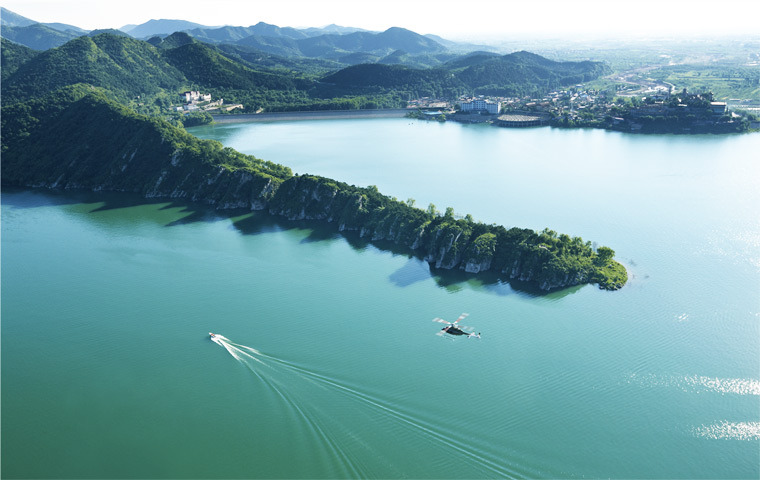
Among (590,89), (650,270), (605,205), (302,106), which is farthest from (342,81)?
(650,270)

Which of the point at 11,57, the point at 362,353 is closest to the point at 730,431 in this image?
the point at 362,353

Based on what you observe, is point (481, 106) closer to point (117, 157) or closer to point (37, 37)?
point (117, 157)

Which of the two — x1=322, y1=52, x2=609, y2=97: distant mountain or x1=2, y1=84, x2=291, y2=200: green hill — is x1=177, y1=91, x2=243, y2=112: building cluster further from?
x1=2, y1=84, x2=291, y2=200: green hill

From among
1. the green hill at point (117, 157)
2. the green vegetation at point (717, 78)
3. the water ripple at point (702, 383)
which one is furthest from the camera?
the green vegetation at point (717, 78)

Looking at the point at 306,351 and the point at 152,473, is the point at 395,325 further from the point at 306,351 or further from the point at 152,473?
the point at 152,473

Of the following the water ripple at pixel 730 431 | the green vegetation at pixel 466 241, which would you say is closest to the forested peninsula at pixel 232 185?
the green vegetation at pixel 466 241

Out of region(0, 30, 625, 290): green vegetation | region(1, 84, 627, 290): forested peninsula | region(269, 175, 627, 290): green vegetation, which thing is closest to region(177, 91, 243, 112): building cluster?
region(0, 30, 625, 290): green vegetation

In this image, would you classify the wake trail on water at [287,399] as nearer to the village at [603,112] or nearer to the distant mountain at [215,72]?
the village at [603,112]

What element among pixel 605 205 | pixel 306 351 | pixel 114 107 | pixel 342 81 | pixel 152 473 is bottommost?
pixel 152 473
